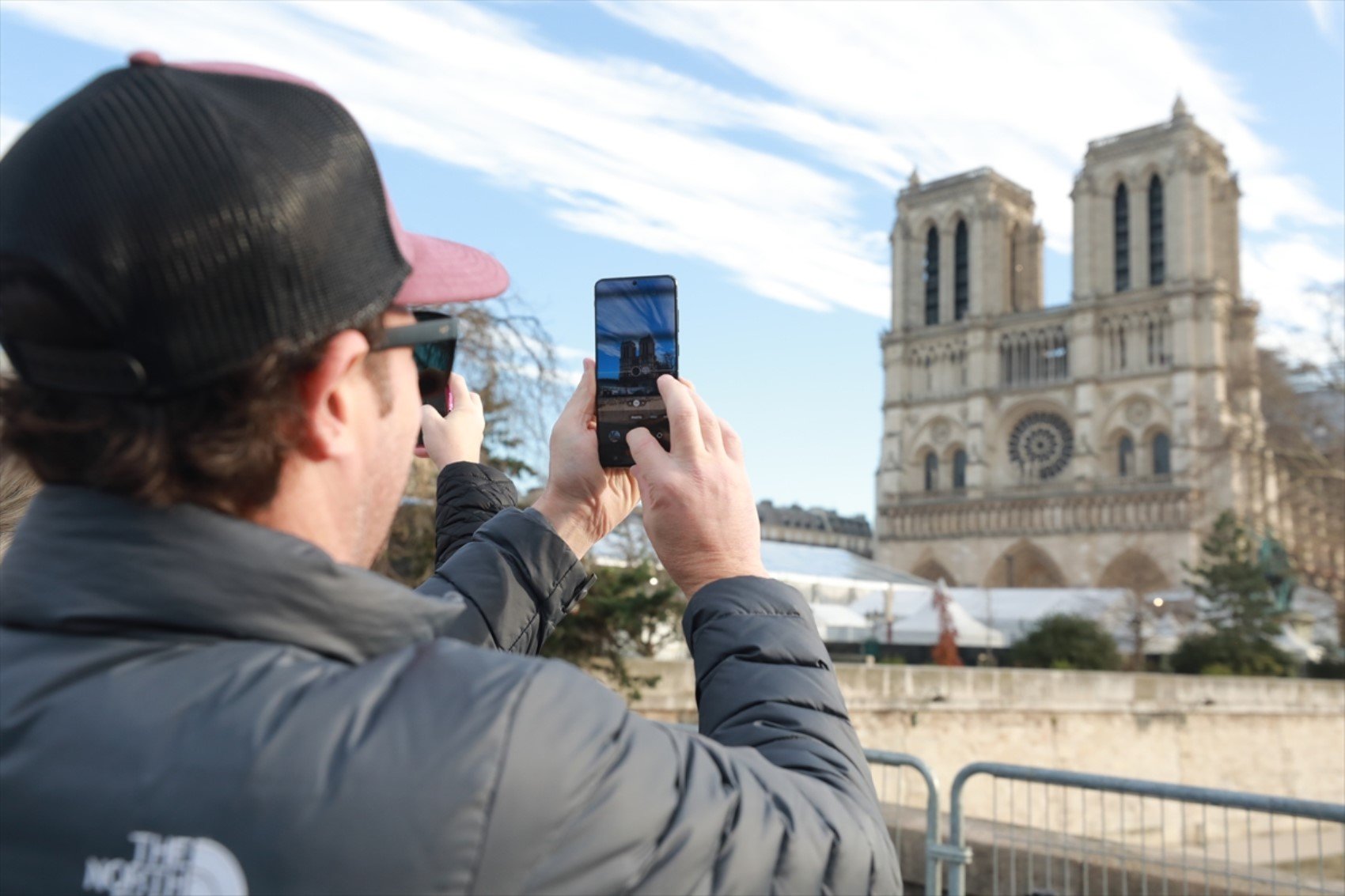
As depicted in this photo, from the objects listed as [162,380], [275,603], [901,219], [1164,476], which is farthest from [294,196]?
[901,219]

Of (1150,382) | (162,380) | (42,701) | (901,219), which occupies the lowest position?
(42,701)

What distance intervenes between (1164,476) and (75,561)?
5528cm

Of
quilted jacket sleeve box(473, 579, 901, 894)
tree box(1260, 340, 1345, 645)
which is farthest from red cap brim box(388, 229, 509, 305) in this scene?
tree box(1260, 340, 1345, 645)

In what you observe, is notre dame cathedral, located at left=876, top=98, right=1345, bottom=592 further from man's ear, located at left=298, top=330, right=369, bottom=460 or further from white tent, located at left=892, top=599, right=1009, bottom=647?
man's ear, located at left=298, top=330, right=369, bottom=460

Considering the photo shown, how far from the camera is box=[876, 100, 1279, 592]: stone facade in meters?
51.6

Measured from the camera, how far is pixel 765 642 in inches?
45.2

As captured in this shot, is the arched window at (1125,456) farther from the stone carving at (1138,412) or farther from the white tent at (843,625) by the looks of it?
the white tent at (843,625)

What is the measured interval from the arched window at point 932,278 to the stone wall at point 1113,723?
130 feet

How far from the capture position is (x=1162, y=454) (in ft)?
174

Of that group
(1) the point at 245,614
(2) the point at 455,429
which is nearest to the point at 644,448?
(1) the point at 245,614

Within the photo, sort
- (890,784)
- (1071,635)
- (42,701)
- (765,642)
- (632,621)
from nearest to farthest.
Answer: (42,701)
(765,642)
(632,621)
(890,784)
(1071,635)

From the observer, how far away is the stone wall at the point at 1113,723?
52.4ft

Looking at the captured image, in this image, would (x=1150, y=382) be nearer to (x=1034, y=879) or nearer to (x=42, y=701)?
(x=1034, y=879)

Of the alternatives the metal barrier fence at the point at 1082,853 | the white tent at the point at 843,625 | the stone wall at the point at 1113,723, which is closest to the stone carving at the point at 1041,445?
the white tent at the point at 843,625
